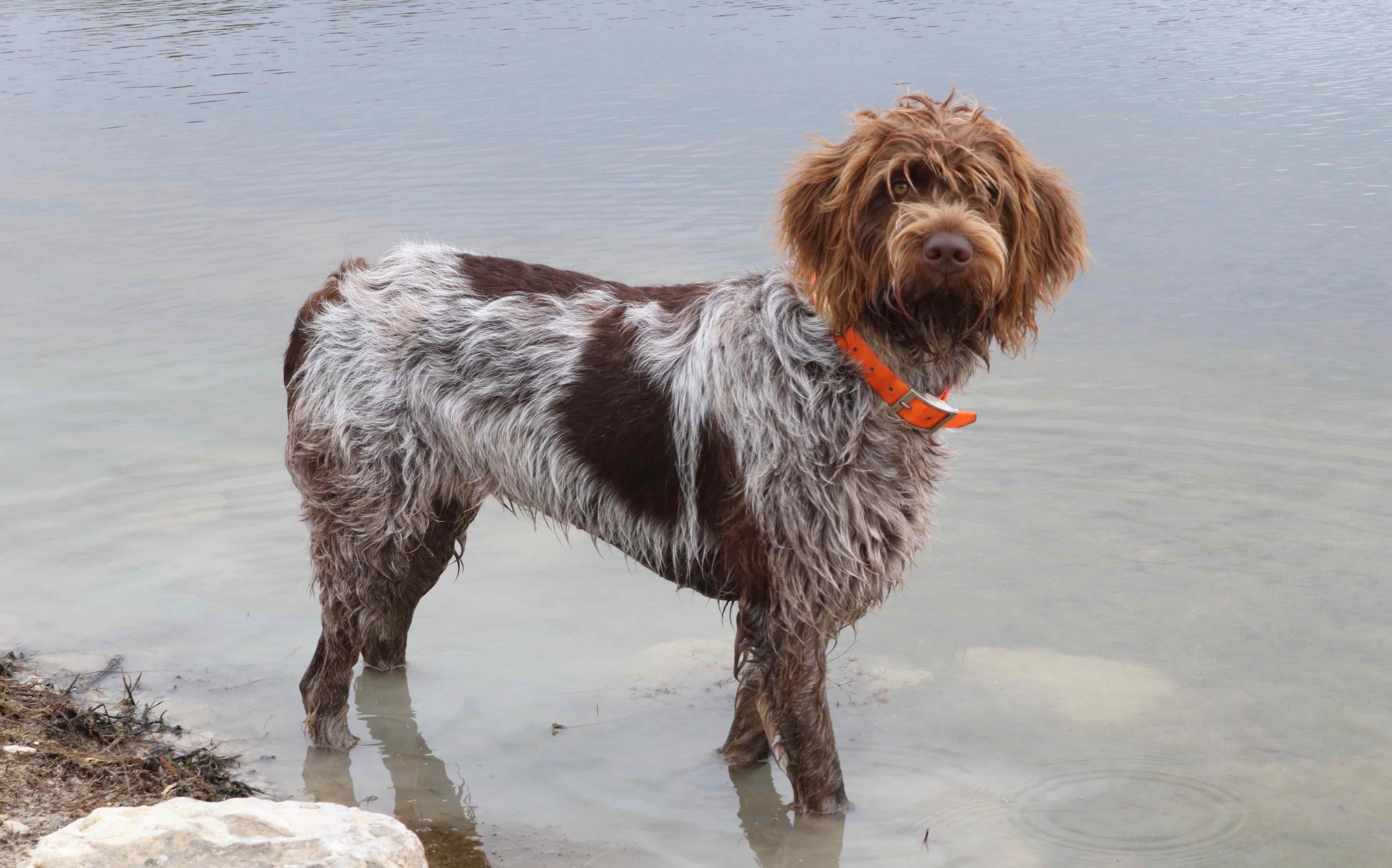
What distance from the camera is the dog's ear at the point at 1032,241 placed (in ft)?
11.2

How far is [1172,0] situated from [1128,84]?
724 cm

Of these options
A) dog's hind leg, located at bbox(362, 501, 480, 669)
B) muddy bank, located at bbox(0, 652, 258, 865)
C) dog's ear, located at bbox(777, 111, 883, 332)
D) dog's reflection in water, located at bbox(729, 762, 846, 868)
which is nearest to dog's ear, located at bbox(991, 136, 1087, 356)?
dog's ear, located at bbox(777, 111, 883, 332)

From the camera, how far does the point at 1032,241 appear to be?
3.46 meters

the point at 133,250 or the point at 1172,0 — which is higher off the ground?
the point at 1172,0

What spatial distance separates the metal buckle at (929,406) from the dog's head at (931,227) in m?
0.16

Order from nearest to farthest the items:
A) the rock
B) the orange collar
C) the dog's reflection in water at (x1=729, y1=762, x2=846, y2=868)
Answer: the rock
the orange collar
the dog's reflection in water at (x1=729, y1=762, x2=846, y2=868)

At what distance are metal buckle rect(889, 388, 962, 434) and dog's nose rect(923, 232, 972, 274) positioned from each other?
0.48 m

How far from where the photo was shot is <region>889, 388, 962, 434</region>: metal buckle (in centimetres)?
364

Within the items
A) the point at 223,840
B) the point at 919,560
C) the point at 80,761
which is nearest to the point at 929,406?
the point at 223,840

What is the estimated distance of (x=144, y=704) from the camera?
4.98 m

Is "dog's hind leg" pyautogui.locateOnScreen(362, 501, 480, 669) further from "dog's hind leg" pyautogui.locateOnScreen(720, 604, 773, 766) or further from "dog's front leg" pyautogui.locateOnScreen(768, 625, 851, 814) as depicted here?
"dog's front leg" pyautogui.locateOnScreen(768, 625, 851, 814)

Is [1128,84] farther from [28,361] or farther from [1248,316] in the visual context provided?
[28,361]

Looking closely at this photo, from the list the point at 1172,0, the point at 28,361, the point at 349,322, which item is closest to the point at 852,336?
the point at 349,322

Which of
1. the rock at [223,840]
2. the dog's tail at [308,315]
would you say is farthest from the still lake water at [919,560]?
the dog's tail at [308,315]
